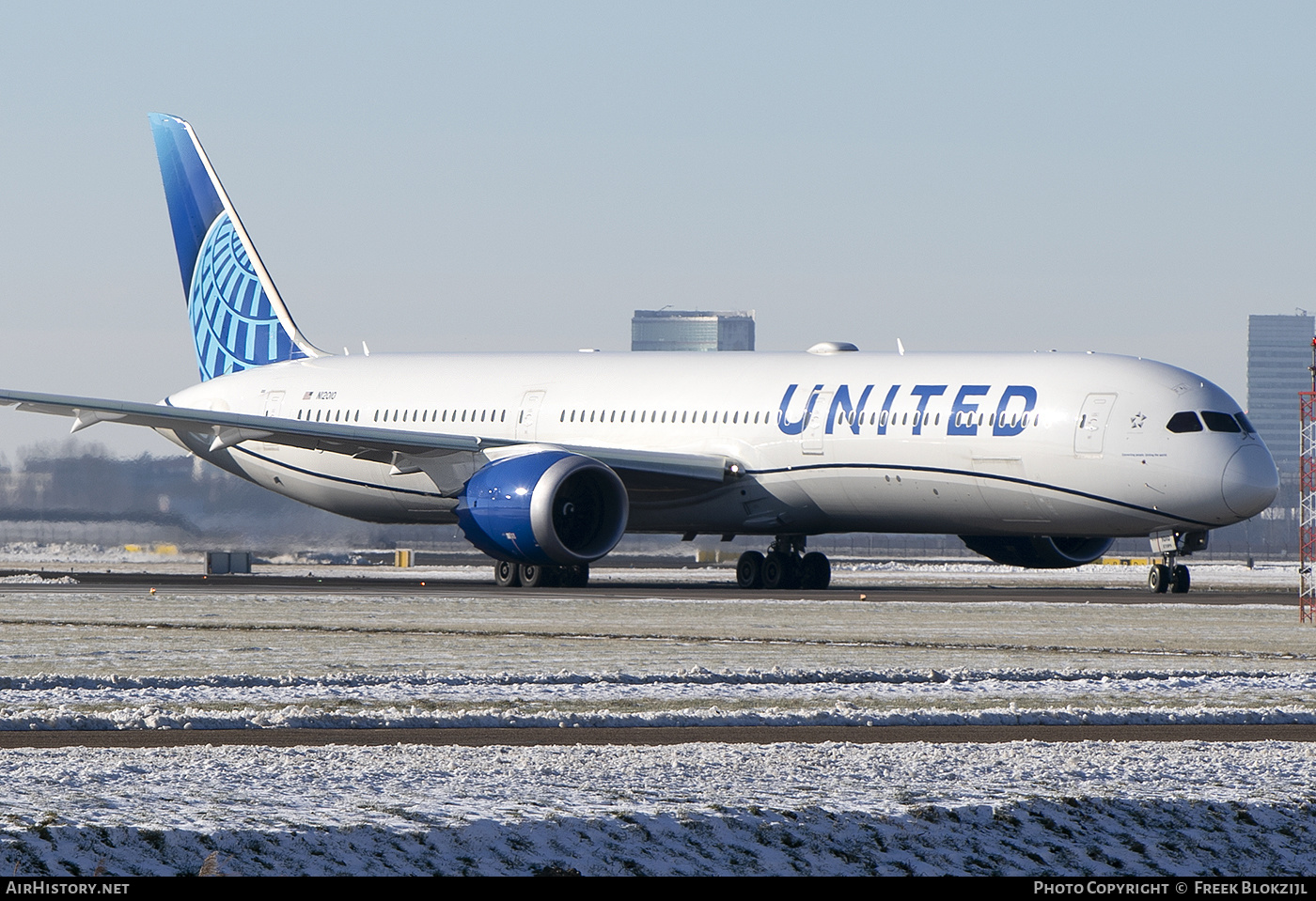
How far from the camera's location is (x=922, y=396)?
2972cm

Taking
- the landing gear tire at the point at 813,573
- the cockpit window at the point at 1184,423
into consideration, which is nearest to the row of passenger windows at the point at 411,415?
the landing gear tire at the point at 813,573

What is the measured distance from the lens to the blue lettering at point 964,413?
1140 inches

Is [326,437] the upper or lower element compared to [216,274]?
lower

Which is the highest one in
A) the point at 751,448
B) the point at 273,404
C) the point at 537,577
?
the point at 273,404

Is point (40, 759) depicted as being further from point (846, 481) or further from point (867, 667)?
point (846, 481)

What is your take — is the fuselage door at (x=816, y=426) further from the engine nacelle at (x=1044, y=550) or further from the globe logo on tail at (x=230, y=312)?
the globe logo on tail at (x=230, y=312)

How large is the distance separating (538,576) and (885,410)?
6.70 m

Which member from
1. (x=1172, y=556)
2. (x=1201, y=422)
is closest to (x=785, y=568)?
(x=1172, y=556)

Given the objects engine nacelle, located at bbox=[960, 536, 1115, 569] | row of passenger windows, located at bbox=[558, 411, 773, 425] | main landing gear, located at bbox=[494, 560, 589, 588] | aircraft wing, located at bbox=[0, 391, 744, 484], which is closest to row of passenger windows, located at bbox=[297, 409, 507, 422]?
row of passenger windows, located at bbox=[558, 411, 773, 425]

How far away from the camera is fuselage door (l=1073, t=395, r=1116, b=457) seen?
28.1 m

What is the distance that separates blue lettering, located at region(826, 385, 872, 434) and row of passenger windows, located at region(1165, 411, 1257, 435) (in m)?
4.91

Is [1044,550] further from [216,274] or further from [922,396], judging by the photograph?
[216,274]

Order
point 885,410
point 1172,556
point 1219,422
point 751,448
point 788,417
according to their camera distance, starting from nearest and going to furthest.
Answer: point 1219,422 < point 1172,556 < point 885,410 < point 788,417 < point 751,448
